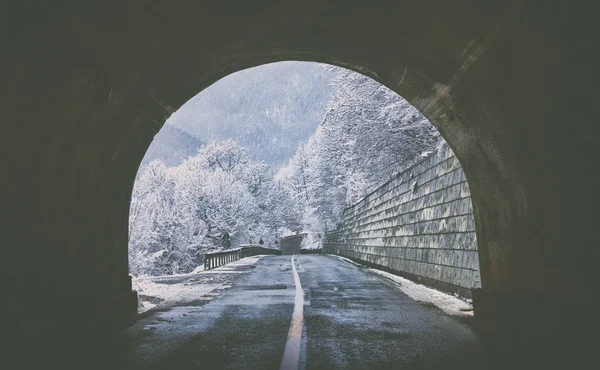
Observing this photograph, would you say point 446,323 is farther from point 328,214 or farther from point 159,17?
point 328,214

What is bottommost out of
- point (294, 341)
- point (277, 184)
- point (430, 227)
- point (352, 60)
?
point (294, 341)

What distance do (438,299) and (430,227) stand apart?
10.8 feet

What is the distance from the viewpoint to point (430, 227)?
13.2 metres

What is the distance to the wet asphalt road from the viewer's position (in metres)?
5.08

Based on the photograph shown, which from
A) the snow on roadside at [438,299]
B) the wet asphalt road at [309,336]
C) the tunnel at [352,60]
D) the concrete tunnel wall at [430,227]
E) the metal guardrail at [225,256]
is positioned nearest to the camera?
the tunnel at [352,60]

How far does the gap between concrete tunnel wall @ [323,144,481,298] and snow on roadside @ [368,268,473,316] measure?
0.27 m

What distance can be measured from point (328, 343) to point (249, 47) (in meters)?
4.49

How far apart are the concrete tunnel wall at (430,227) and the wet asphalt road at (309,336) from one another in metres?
1.49

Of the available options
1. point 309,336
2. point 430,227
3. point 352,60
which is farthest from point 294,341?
point 430,227

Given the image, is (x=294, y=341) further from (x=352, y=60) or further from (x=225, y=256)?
(x=225, y=256)

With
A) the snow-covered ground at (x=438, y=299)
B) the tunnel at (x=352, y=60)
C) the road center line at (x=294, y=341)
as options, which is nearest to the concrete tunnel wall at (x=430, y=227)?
the snow-covered ground at (x=438, y=299)

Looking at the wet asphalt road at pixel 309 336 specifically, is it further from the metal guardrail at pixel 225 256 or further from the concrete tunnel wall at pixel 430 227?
the metal guardrail at pixel 225 256

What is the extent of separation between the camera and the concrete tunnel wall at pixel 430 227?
1030 centimetres

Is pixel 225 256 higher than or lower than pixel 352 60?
lower
